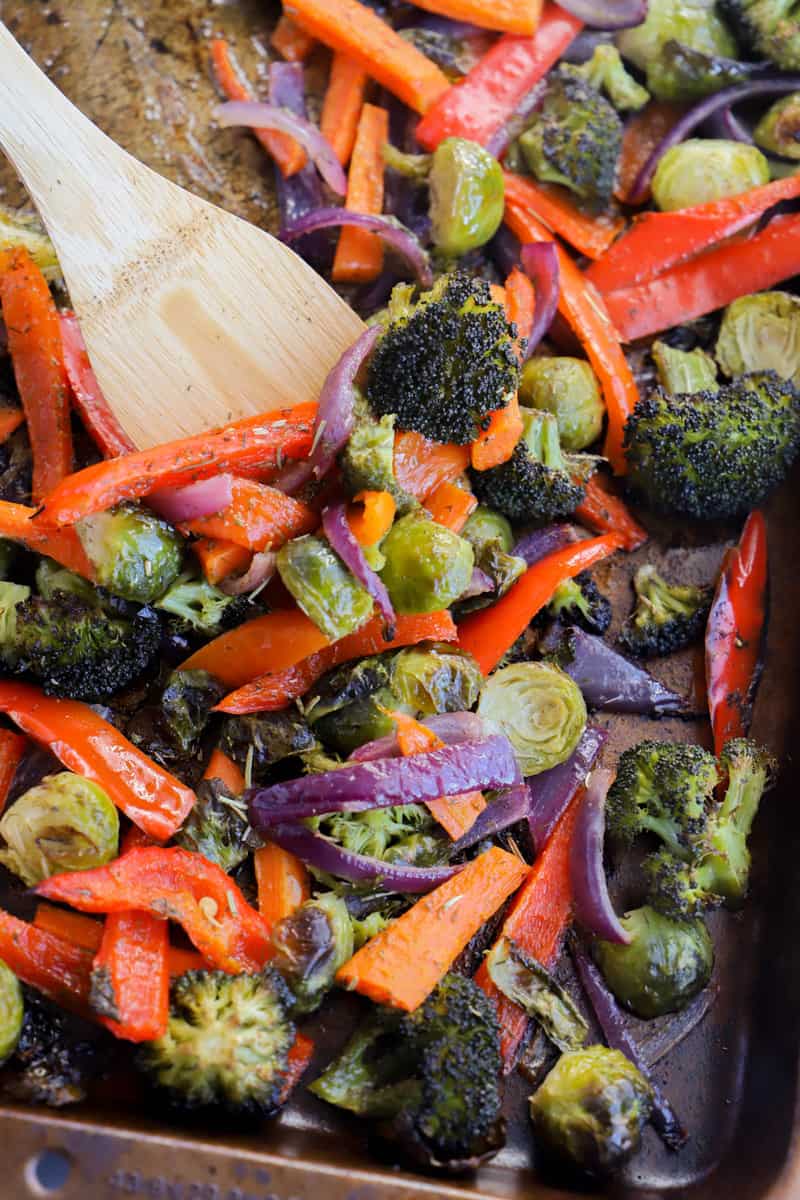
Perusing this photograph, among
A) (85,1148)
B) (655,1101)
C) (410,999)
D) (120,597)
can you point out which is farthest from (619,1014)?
(120,597)

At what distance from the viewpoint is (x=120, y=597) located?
9.91 feet

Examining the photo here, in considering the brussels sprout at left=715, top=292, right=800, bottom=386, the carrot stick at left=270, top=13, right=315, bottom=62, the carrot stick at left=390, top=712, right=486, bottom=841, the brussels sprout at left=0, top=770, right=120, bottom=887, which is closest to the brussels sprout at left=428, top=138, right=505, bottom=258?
the carrot stick at left=270, top=13, right=315, bottom=62

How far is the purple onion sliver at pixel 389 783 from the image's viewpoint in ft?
9.42

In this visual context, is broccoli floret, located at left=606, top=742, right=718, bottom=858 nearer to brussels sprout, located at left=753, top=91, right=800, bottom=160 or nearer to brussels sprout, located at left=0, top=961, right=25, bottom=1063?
brussels sprout, located at left=0, top=961, right=25, bottom=1063

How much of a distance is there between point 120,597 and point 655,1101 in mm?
2018

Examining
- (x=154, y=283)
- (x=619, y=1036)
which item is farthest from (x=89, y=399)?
(x=619, y=1036)

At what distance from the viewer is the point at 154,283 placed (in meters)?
3.29

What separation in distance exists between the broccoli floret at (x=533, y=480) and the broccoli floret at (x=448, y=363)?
0.75 feet

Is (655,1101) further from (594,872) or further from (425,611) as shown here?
(425,611)

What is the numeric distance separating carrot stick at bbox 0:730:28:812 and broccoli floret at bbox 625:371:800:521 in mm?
2134

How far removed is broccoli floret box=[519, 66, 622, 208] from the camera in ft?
12.6

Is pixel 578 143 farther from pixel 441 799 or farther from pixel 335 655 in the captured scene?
pixel 441 799

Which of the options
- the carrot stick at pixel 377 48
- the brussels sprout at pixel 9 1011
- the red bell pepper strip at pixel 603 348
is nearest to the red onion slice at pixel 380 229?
the red bell pepper strip at pixel 603 348

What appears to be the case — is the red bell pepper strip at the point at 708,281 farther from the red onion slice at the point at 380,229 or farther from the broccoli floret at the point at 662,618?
the broccoli floret at the point at 662,618
